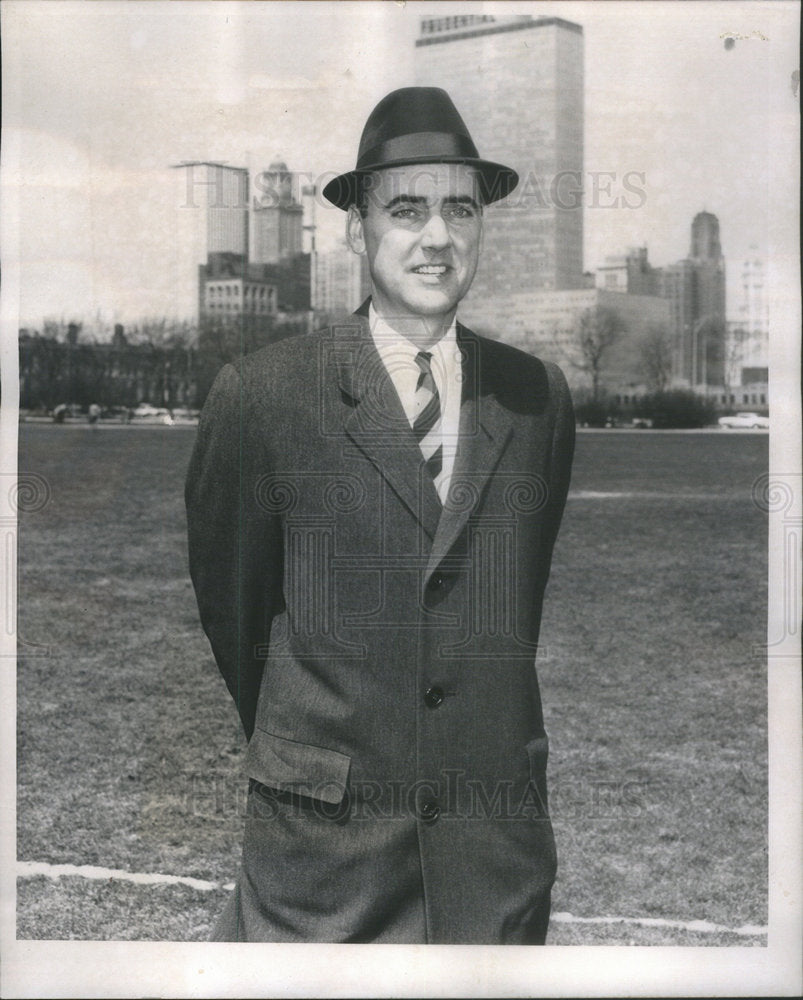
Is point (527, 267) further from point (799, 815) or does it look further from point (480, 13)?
point (799, 815)

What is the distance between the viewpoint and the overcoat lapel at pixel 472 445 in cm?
293

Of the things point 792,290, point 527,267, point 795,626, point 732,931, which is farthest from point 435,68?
point 732,931

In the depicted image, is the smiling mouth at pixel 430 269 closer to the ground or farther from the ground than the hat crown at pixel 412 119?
closer to the ground

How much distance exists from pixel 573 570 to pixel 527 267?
3378 millimetres

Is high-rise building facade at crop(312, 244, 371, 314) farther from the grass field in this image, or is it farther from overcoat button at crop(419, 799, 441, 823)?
overcoat button at crop(419, 799, 441, 823)

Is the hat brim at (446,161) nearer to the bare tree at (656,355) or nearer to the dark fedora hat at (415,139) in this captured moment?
the dark fedora hat at (415,139)

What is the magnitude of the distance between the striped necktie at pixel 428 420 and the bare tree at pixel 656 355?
0.97 metres

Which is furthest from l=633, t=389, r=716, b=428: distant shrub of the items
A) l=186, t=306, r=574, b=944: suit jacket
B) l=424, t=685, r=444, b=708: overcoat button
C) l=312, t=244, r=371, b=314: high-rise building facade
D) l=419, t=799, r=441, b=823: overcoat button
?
l=419, t=799, r=441, b=823: overcoat button

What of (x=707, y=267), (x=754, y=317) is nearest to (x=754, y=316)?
(x=754, y=317)

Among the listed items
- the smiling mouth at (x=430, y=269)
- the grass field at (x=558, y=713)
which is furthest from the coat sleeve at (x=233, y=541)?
the grass field at (x=558, y=713)

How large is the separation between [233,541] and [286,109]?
1.15 m

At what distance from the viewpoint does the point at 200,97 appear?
11.2 ft

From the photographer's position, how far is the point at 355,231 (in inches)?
123

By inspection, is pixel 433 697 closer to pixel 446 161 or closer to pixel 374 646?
pixel 374 646
